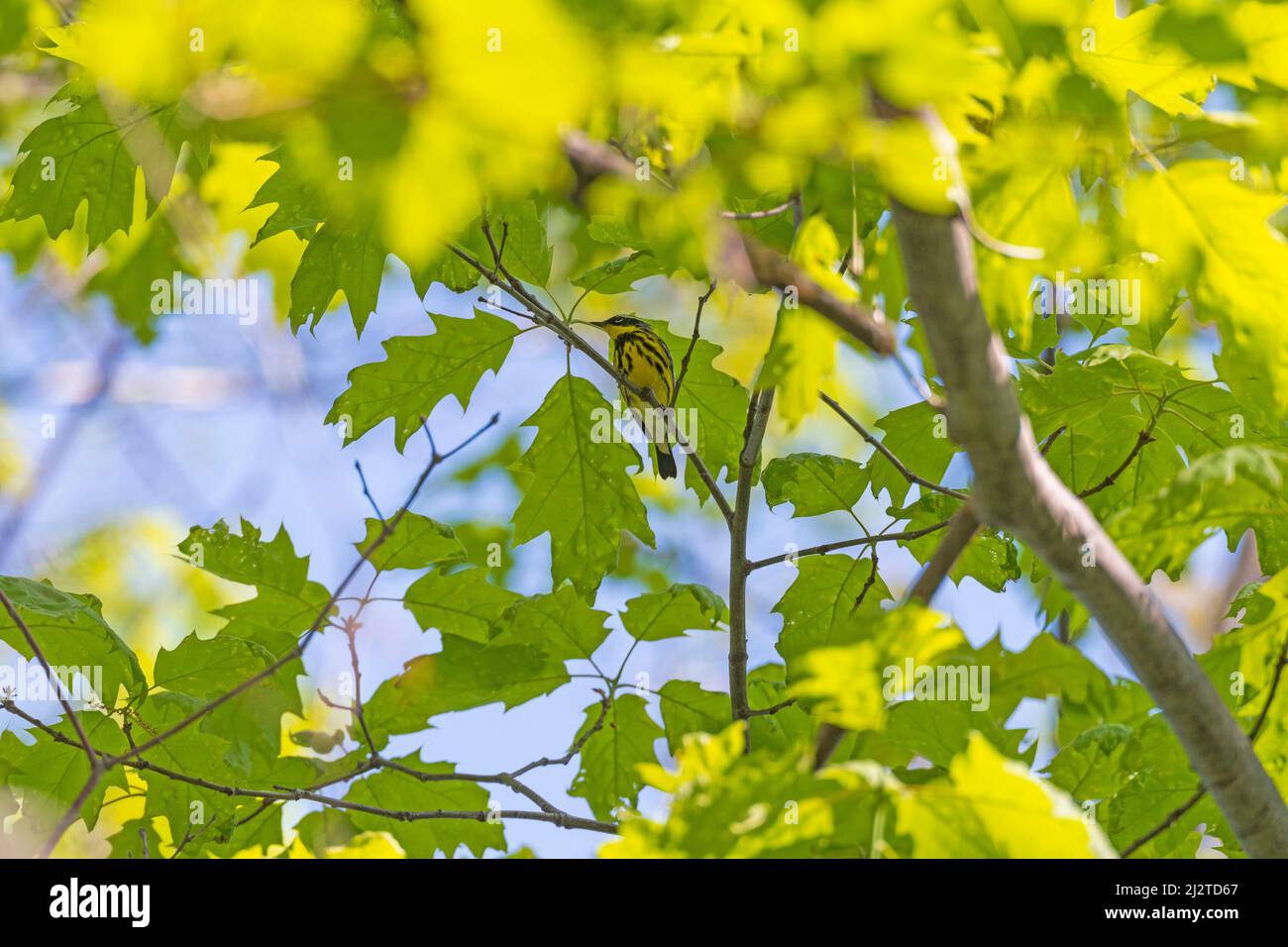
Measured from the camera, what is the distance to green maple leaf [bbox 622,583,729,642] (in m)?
2.39

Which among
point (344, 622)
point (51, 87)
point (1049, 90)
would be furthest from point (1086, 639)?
point (51, 87)

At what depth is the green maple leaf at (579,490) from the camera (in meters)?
2.32

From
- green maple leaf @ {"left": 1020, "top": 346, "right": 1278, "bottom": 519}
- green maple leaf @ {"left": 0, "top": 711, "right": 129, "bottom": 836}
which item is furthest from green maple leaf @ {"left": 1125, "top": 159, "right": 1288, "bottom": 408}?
green maple leaf @ {"left": 0, "top": 711, "right": 129, "bottom": 836}

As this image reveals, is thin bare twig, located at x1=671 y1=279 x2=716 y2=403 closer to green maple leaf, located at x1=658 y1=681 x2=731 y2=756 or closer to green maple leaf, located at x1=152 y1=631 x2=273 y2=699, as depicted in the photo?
green maple leaf, located at x1=658 y1=681 x2=731 y2=756

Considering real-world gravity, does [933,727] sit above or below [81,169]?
below

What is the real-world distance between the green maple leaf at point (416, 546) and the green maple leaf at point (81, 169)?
0.85m

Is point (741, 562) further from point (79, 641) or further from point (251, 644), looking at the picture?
point (79, 641)

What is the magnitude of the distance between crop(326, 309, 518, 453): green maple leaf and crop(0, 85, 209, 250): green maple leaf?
0.55 meters

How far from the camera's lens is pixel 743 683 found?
6.97 ft

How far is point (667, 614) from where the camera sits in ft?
7.97

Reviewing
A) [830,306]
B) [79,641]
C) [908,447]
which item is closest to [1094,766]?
[908,447]

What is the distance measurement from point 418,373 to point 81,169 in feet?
2.77
